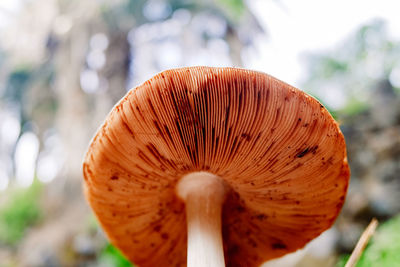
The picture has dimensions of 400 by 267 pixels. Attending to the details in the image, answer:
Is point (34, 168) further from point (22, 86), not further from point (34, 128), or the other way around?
point (22, 86)

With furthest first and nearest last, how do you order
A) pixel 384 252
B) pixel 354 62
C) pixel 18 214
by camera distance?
pixel 354 62, pixel 18 214, pixel 384 252

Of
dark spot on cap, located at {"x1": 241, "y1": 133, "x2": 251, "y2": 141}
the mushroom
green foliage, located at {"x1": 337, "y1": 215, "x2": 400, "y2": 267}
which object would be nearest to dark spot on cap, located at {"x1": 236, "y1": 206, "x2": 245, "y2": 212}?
the mushroom

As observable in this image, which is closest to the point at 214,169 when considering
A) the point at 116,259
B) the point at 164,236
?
the point at 164,236

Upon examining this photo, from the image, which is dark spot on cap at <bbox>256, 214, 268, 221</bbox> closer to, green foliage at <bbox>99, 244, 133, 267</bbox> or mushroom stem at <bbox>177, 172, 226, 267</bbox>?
mushroom stem at <bbox>177, 172, 226, 267</bbox>

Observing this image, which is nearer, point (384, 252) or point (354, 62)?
point (384, 252)

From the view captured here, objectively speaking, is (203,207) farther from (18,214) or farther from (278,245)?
(18,214)

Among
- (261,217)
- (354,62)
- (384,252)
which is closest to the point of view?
(261,217)
